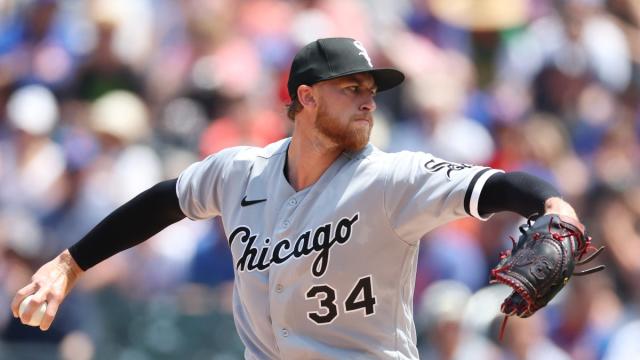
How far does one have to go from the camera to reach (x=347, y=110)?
4227mm

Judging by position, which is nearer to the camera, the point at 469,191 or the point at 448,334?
the point at 469,191

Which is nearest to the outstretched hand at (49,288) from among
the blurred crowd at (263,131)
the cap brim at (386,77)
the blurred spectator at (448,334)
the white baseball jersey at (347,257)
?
the white baseball jersey at (347,257)

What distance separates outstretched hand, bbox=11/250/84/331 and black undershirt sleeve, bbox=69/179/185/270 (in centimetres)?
5

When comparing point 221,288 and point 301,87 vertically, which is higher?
point 301,87

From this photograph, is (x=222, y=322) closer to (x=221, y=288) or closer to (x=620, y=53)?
(x=221, y=288)

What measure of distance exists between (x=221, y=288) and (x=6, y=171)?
216 cm

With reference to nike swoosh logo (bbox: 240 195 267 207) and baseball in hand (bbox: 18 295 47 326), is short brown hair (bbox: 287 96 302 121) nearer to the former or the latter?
nike swoosh logo (bbox: 240 195 267 207)

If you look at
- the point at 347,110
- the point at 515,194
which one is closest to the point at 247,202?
the point at 347,110

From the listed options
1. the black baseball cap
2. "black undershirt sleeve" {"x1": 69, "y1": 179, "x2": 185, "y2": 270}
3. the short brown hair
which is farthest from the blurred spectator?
the black baseball cap

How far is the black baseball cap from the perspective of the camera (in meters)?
4.21

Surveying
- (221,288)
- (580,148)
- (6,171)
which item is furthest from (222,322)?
(580,148)

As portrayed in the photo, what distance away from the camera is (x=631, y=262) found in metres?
7.79

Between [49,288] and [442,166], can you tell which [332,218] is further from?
[49,288]

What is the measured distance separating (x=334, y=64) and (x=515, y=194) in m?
0.93
